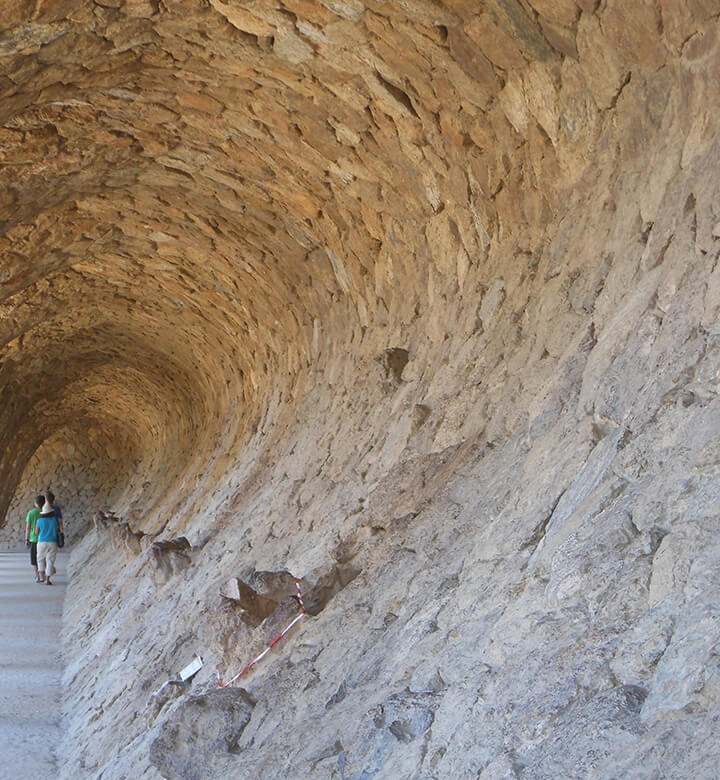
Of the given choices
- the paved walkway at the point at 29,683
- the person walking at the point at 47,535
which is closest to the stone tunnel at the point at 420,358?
the paved walkway at the point at 29,683

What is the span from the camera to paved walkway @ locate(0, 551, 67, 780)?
4660mm

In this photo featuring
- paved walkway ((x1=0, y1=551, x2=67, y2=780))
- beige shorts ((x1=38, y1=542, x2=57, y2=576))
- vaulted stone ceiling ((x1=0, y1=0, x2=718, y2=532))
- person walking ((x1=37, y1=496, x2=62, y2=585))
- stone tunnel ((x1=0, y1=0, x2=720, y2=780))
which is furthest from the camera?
beige shorts ((x1=38, y1=542, x2=57, y2=576))

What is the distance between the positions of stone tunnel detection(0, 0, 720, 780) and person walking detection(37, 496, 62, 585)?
171 inches

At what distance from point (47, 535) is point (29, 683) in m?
6.13

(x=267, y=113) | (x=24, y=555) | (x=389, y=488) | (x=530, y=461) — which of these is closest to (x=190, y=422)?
(x=24, y=555)

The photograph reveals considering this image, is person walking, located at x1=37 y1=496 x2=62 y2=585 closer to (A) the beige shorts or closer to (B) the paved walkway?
(A) the beige shorts

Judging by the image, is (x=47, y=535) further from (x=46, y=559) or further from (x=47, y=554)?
(x=46, y=559)

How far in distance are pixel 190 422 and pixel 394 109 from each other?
12.1 m

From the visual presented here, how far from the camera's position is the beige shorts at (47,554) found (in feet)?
41.3

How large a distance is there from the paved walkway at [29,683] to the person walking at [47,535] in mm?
614

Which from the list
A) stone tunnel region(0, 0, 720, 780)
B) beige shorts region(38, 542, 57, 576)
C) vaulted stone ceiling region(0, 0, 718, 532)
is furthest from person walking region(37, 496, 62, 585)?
stone tunnel region(0, 0, 720, 780)

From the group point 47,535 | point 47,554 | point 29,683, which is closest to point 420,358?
point 29,683

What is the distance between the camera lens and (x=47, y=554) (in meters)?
12.8

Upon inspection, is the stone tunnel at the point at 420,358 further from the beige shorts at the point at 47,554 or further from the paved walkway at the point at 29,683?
the beige shorts at the point at 47,554
